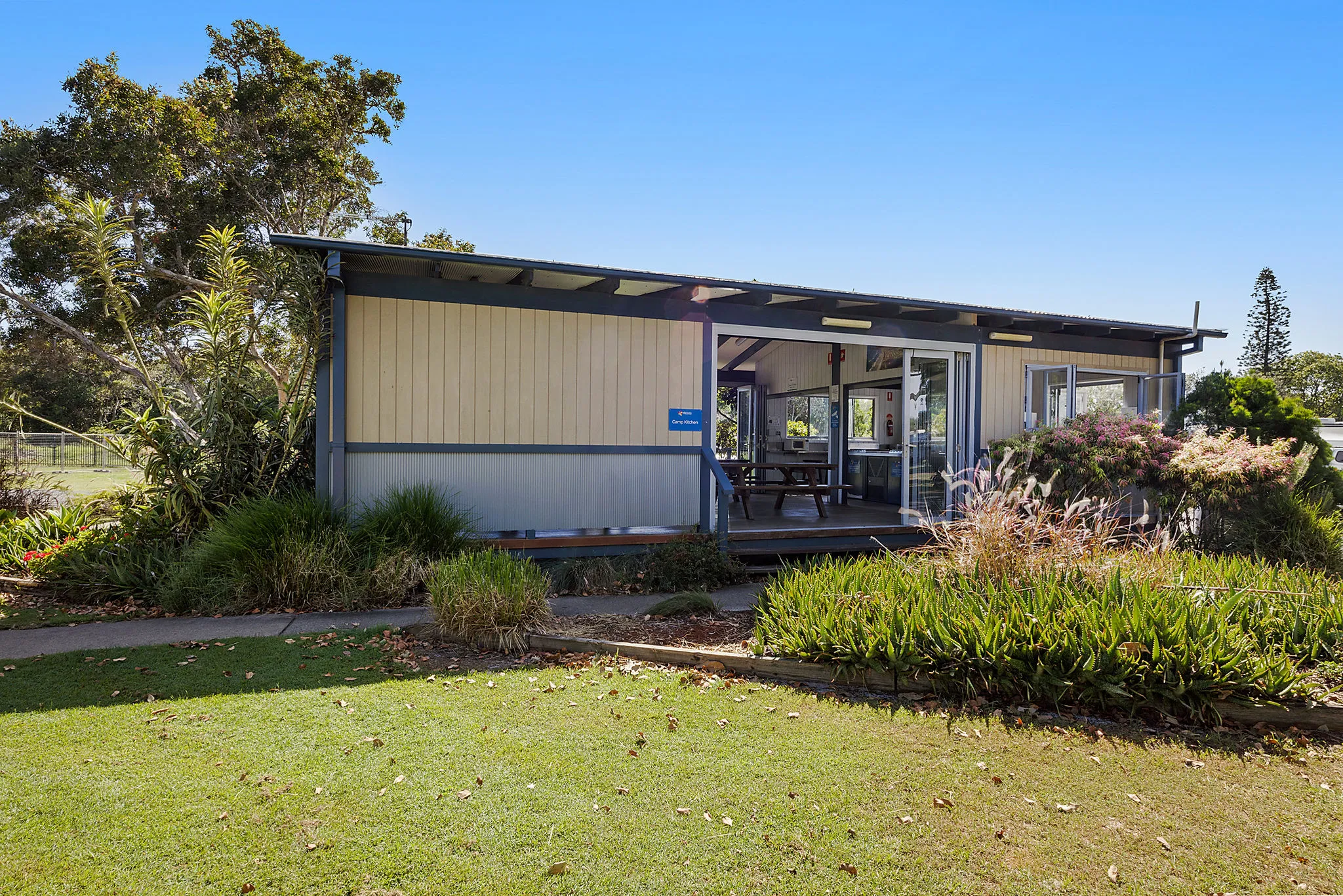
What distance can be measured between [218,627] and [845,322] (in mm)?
6926

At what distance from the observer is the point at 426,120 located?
15.9 meters

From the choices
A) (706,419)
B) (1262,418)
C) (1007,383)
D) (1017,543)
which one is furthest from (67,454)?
(1262,418)

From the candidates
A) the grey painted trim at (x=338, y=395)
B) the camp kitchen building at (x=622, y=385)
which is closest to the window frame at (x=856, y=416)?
the camp kitchen building at (x=622, y=385)

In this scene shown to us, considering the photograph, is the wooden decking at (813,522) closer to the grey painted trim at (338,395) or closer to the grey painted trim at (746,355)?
the grey painted trim at (746,355)

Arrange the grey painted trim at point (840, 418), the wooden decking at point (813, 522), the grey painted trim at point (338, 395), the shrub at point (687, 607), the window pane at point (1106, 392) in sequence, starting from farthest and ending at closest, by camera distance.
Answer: the grey painted trim at point (840, 418) → the window pane at point (1106, 392) → the wooden decking at point (813, 522) → the grey painted trim at point (338, 395) → the shrub at point (687, 607)

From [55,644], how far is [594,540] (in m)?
4.19

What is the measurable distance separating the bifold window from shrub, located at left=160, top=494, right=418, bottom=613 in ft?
27.1

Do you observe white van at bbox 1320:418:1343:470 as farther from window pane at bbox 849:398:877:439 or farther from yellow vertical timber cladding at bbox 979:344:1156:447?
window pane at bbox 849:398:877:439

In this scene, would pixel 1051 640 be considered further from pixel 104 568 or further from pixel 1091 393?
pixel 1091 393

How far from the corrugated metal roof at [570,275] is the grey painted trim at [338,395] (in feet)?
1.30

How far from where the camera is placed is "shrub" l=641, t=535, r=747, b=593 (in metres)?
6.91

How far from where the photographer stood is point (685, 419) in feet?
26.5

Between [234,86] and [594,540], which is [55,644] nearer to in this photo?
[594,540]

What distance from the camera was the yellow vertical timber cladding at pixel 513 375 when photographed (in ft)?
22.7
